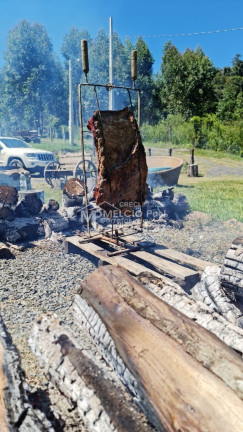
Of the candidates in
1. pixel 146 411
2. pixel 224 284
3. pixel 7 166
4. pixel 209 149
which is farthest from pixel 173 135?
pixel 146 411

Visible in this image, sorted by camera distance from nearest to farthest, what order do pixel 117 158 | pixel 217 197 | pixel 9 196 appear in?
pixel 117 158
pixel 9 196
pixel 217 197

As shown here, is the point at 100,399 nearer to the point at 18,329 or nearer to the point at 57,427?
the point at 57,427

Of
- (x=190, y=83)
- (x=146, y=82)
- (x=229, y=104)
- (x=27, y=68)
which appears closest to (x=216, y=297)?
(x=229, y=104)

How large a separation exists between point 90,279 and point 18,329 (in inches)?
46.5

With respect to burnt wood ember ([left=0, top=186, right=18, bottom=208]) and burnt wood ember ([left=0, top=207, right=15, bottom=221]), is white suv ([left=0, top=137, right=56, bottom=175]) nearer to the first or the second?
burnt wood ember ([left=0, top=186, right=18, bottom=208])

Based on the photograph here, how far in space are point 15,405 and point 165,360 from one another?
0.91 metres

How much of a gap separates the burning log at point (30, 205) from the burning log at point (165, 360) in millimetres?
4762

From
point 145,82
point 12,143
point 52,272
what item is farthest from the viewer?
point 145,82

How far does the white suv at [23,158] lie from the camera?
628 inches

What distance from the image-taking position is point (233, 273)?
3.41 metres

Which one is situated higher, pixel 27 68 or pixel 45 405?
pixel 27 68

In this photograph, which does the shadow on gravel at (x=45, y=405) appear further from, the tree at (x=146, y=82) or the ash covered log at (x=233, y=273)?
the tree at (x=146, y=82)

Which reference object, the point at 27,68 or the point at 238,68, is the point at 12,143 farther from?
the point at 238,68

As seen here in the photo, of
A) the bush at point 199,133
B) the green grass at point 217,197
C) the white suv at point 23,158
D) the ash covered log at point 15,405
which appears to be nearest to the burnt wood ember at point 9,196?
the green grass at point 217,197
